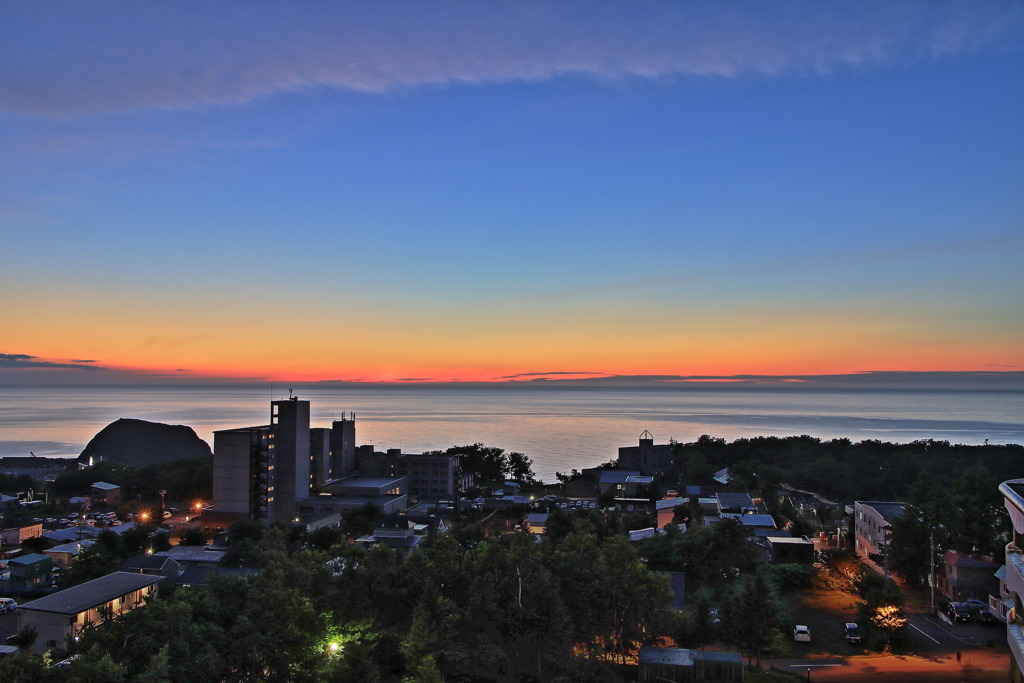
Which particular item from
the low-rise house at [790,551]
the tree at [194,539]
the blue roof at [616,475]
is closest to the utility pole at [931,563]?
the low-rise house at [790,551]

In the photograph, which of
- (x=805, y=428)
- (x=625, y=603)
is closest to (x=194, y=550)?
(x=625, y=603)

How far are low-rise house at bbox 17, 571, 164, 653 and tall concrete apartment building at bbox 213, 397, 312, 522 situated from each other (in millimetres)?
12550

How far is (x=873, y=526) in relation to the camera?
Result: 17.5 meters

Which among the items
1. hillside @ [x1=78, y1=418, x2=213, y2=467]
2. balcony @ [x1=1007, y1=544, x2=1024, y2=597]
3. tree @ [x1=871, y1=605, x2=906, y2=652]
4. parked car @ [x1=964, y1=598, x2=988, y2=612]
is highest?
balcony @ [x1=1007, y1=544, x2=1024, y2=597]

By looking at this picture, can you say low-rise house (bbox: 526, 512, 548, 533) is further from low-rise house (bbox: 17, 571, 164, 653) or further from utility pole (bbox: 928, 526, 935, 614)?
low-rise house (bbox: 17, 571, 164, 653)

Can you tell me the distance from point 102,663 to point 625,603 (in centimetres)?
730

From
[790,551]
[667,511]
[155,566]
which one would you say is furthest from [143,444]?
[790,551]

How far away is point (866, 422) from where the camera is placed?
313ft

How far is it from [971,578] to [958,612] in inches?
52.8

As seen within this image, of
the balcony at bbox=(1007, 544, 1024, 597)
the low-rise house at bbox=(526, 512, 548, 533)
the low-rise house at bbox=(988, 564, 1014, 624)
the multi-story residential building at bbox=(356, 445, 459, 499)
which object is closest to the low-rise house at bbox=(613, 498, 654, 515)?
the low-rise house at bbox=(526, 512, 548, 533)

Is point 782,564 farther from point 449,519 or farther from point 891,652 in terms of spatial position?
point 449,519

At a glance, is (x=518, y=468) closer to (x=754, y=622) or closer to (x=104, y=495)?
(x=104, y=495)

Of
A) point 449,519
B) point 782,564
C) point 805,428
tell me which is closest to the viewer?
point 782,564

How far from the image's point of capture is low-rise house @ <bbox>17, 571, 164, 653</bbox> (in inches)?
466
